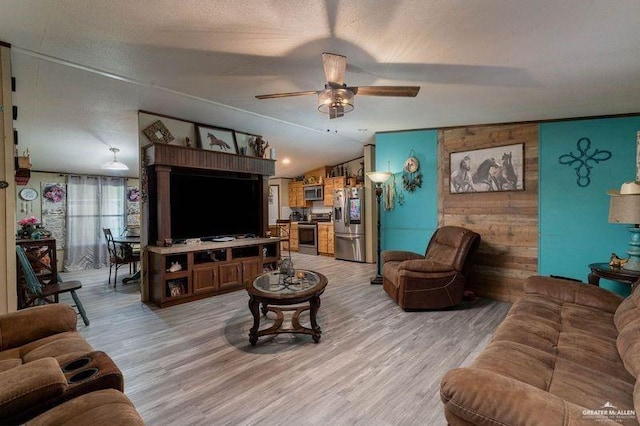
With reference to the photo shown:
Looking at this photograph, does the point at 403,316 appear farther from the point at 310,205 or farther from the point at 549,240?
the point at 310,205

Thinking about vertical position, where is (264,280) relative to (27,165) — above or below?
below

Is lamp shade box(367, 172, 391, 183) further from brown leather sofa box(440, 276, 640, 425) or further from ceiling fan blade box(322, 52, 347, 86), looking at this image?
brown leather sofa box(440, 276, 640, 425)

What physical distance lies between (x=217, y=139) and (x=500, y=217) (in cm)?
430

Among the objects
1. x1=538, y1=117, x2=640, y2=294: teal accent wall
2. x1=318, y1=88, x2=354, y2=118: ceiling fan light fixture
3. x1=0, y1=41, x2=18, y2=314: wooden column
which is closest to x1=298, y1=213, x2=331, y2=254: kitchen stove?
x1=538, y1=117, x2=640, y2=294: teal accent wall

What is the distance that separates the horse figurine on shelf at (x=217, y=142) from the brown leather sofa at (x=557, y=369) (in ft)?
14.0

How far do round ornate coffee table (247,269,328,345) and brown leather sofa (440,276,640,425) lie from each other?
1.41 meters

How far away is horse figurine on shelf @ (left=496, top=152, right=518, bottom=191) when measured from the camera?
3.86 meters

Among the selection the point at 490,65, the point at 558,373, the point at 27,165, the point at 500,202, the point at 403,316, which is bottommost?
the point at 403,316

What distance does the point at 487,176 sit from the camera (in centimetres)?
404

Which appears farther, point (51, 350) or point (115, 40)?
point (115, 40)

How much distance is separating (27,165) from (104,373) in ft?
8.51

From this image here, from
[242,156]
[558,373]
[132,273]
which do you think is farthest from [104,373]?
[132,273]

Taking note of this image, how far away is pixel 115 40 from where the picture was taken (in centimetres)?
219

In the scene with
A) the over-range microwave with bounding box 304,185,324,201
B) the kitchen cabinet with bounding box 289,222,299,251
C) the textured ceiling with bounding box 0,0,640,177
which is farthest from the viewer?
the kitchen cabinet with bounding box 289,222,299,251
